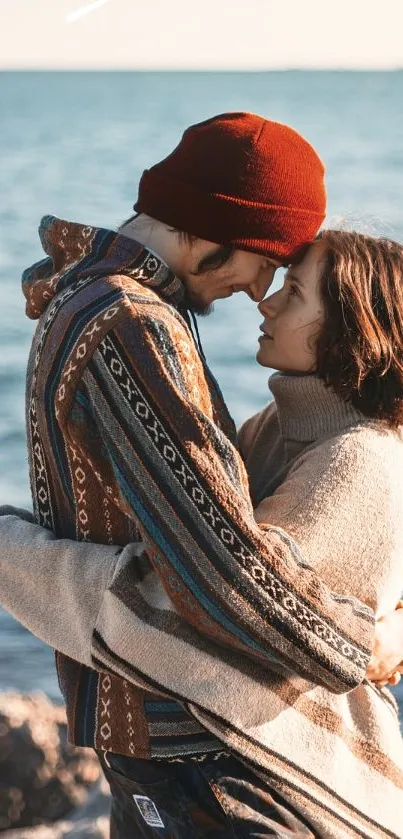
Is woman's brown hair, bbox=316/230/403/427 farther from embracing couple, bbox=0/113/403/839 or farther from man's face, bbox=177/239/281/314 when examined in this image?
man's face, bbox=177/239/281/314

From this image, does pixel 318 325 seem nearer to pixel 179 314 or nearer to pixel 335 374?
pixel 335 374

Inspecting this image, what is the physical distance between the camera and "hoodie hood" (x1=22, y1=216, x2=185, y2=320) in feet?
6.56

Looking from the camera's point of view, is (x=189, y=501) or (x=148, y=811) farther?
(x=148, y=811)

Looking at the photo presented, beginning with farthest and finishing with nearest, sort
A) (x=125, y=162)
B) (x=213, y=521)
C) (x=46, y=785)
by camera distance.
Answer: (x=125, y=162) < (x=46, y=785) < (x=213, y=521)

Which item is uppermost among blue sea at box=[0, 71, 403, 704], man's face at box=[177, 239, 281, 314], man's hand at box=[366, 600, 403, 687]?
man's face at box=[177, 239, 281, 314]

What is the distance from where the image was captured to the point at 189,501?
6.15 feet

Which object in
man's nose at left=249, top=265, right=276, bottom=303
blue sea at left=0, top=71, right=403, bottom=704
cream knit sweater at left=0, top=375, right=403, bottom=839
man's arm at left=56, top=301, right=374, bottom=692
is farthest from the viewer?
blue sea at left=0, top=71, right=403, bottom=704

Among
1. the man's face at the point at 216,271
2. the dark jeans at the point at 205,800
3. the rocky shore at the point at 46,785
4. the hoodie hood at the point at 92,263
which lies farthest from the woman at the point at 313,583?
the rocky shore at the point at 46,785

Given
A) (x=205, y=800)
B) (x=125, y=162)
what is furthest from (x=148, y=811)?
(x=125, y=162)

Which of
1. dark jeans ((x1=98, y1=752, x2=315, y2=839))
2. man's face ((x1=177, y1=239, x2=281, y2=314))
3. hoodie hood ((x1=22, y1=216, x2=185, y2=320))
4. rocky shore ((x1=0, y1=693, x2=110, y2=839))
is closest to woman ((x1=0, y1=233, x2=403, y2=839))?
dark jeans ((x1=98, y1=752, x2=315, y2=839))

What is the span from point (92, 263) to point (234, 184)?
0.27 metres

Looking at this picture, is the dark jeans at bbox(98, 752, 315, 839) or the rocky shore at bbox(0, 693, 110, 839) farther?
the rocky shore at bbox(0, 693, 110, 839)

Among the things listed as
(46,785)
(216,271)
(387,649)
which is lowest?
(46,785)

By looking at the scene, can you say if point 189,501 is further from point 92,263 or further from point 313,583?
point 92,263
